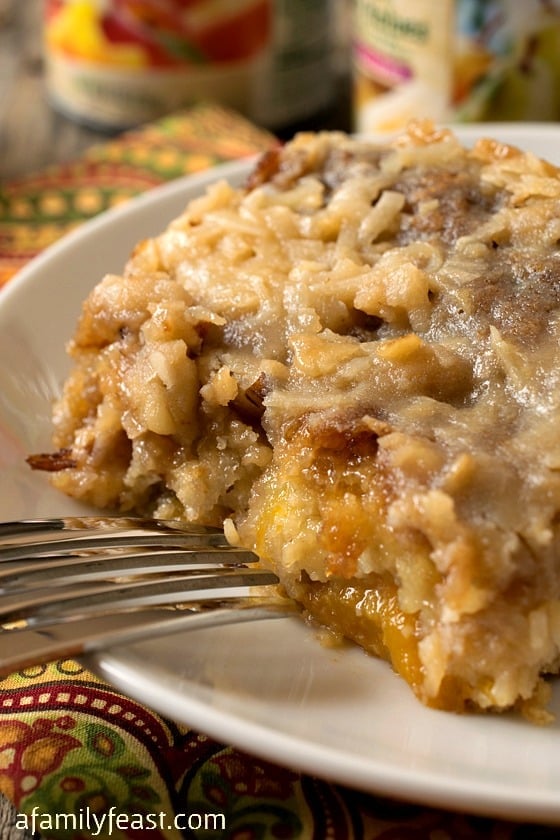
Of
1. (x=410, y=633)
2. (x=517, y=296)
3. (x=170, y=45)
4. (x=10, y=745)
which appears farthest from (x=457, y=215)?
(x=170, y=45)

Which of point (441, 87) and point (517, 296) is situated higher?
point (517, 296)

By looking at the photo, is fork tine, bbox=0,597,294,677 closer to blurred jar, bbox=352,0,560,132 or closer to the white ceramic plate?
the white ceramic plate

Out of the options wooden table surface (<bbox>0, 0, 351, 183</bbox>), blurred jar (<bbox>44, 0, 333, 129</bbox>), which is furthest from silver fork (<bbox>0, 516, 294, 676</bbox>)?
wooden table surface (<bbox>0, 0, 351, 183</bbox>)

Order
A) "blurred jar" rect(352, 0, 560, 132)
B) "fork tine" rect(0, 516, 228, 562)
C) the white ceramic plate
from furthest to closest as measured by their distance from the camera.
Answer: "blurred jar" rect(352, 0, 560, 132), "fork tine" rect(0, 516, 228, 562), the white ceramic plate

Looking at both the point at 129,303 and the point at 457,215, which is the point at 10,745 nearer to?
the point at 129,303

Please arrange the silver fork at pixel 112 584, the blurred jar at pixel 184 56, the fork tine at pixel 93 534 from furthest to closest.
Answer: the blurred jar at pixel 184 56 → the fork tine at pixel 93 534 → the silver fork at pixel 112 584

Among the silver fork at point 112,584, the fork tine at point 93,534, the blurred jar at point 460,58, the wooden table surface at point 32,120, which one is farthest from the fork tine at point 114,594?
the wooden table surface at point 32,120

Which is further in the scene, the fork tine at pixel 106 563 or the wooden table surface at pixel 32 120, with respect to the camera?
the wooden table surface at pixel 32 120

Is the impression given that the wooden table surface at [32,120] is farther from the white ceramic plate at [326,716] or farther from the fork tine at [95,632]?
the fork tine at [95,632]
